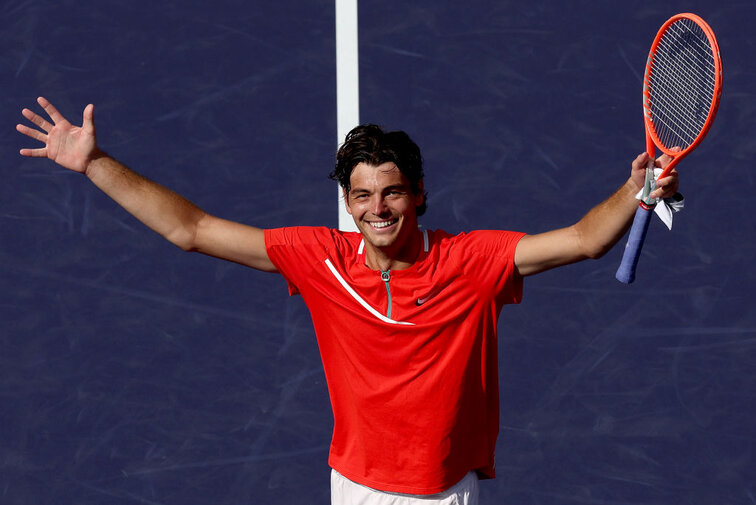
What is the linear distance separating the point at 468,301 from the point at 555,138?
1556 millimetres

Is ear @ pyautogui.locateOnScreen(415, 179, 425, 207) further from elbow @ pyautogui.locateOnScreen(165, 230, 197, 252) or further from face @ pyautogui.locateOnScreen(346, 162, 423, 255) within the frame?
elbow @ pyautogui.locateOnScreen(165, 230, 197, 252)

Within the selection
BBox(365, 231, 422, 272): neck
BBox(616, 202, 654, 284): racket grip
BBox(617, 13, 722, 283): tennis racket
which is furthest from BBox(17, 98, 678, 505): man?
BBox(617, 13, 722, 283): tennis racket

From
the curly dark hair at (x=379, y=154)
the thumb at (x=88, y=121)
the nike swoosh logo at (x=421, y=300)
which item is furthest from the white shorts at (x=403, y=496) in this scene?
the thumb at (x=88, y=121)

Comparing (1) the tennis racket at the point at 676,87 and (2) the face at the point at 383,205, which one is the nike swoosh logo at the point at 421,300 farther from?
(1) the tennis racket at the point at 676,87

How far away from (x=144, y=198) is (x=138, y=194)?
2 cm

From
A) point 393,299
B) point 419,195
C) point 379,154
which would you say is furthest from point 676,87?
point 393,299

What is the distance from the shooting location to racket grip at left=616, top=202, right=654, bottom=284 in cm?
392

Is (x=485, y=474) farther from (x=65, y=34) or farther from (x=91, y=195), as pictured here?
(x=65, y=34)

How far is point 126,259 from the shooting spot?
18.7 ft

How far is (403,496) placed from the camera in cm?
440

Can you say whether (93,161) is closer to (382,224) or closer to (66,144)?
(66,144)

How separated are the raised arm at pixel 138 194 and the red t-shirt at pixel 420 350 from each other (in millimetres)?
233

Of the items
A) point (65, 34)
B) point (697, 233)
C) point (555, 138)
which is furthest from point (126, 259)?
point (697, 233)

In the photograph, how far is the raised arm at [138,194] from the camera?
439cm
